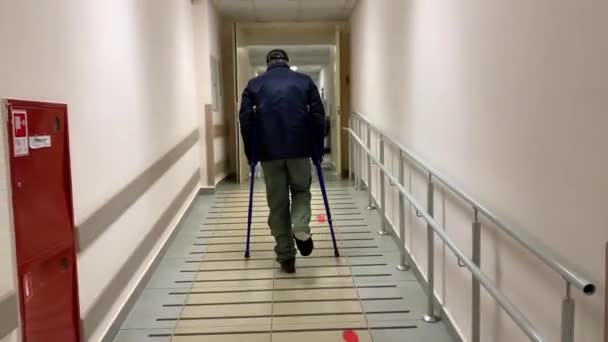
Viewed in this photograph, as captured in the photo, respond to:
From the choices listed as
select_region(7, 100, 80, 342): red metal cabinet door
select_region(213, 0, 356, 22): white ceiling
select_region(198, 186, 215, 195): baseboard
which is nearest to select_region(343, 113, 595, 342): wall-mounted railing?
select_region(7, 100, 80, 342): red metal cabinet door

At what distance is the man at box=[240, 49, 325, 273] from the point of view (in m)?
3.54

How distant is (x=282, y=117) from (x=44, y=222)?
188 centimetres

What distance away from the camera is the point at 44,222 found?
6.35 ft

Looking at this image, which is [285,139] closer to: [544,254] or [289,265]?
[289,265]

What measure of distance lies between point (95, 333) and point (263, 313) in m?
0.91

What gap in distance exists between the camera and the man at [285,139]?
3543mm

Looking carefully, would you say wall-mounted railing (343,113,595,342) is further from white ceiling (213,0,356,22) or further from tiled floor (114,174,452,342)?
white ceiling (213,0,356,22)

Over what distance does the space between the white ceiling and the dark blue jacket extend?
127 inches

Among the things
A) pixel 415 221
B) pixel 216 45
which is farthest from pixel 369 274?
pixel 216 45

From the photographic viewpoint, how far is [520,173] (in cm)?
184

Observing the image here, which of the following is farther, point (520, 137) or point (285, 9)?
point (285, 9)

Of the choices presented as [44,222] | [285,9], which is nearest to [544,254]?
[44,222]

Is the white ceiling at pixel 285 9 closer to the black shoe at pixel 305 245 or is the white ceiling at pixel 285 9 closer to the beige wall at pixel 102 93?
the beige wall at pixel 102 93

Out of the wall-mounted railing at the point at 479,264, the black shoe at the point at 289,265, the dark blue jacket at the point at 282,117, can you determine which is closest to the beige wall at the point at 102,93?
the dark blue jacket at the point at 282,117
